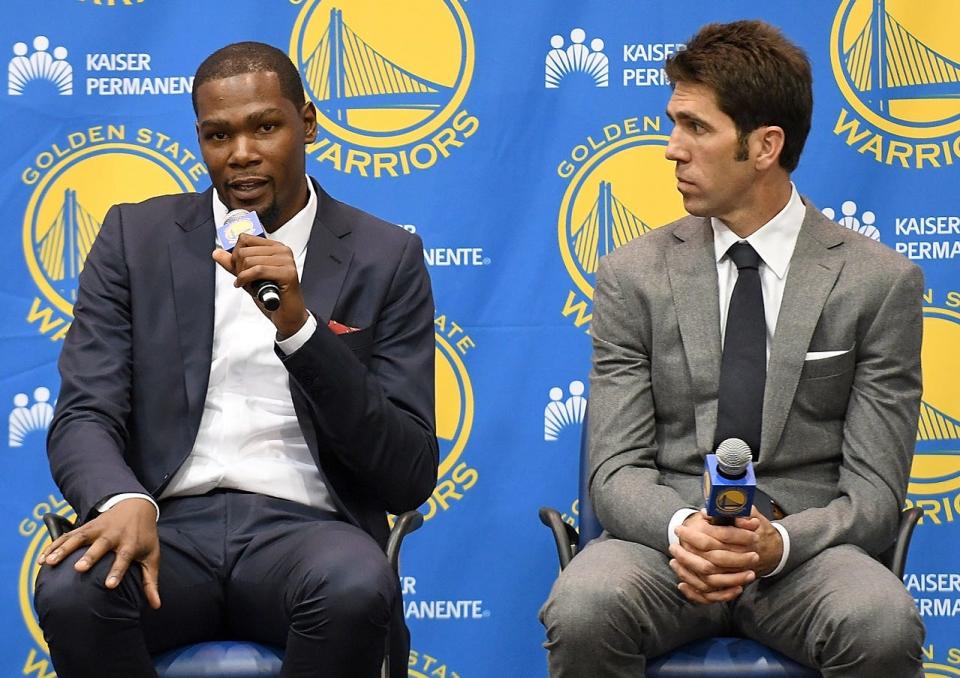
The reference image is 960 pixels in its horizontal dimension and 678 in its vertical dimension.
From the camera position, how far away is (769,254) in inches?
127

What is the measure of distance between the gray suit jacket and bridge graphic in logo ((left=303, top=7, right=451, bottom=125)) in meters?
1.12

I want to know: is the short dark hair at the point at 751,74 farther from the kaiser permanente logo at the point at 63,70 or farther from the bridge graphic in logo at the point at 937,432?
the kaiser permanente logo at the point at 63,70

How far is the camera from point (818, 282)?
10.3ft

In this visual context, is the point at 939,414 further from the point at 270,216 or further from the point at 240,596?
the point at 240,596

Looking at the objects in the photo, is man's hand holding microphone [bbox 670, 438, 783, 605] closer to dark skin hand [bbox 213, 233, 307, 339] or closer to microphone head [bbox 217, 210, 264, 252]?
Answer: dark skin hand [bbox 213, 233, 307, 339]

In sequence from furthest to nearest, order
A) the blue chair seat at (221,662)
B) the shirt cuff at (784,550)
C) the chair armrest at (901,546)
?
the chair armrest at (901,546) → the shirt cuff at (784,550) → the blue chair seat at (221,662)

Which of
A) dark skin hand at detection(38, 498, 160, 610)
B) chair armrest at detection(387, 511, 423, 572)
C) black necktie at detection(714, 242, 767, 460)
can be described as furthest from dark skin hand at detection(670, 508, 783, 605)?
dark skin hand at detection(38, 498, 160, 610)

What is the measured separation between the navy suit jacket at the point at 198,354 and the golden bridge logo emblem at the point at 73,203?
82 cm

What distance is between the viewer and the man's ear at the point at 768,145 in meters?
3.23

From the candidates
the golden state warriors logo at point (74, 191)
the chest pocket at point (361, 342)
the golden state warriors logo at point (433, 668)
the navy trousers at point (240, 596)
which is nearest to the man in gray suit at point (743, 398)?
the navy trousers at point (240, 596)

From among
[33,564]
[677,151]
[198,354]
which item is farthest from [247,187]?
[33,564]

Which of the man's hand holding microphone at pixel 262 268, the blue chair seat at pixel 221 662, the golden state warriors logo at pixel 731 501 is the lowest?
the blue chair seat at pixel 221 662

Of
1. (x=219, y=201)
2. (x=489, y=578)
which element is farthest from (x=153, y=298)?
(x=489, y=578)

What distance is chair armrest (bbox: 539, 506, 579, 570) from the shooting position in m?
3.09
